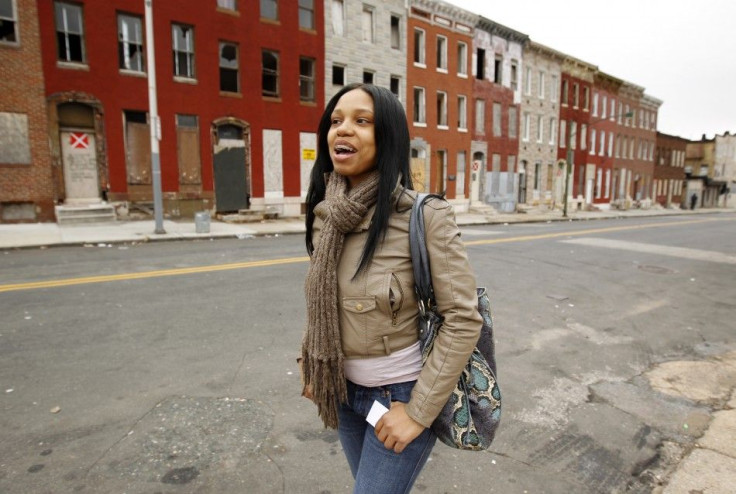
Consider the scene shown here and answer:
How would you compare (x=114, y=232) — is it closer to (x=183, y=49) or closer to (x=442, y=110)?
(x=183, y=49)

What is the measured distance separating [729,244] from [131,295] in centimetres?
1855

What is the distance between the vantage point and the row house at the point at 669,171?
179 ft

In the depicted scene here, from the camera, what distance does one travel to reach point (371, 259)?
1696mm

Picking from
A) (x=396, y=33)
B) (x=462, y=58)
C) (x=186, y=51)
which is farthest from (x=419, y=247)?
(x=462, y=58)

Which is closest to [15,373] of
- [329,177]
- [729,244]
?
[329,177]

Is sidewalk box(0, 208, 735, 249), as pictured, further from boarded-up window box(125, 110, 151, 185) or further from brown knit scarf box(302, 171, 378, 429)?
brown knit scarf box(302, 171, 378, 429)

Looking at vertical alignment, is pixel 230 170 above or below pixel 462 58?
below

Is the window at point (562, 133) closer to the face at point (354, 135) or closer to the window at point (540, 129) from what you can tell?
the window at point (540, 129)

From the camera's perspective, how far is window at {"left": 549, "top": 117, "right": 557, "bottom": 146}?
126 feet

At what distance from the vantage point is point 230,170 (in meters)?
20.4

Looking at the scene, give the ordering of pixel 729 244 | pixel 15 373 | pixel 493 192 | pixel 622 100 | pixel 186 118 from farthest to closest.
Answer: pixel 622 100
pixel 493 192
pixel 186 118
pixel 729 244
pixel 15 373

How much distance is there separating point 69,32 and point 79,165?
4820mm

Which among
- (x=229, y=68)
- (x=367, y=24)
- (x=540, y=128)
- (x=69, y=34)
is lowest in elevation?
(x=540, y=128)

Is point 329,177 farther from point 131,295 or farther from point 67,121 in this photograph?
point 67,121
